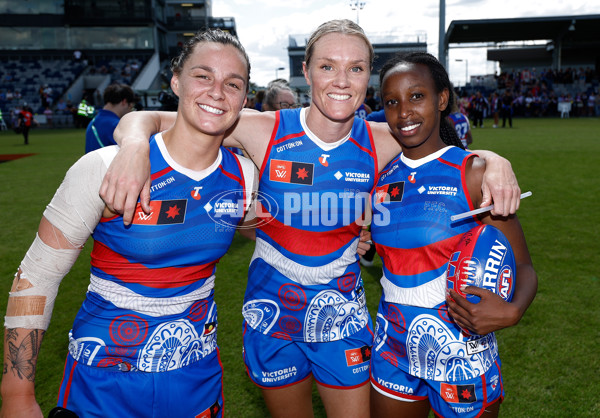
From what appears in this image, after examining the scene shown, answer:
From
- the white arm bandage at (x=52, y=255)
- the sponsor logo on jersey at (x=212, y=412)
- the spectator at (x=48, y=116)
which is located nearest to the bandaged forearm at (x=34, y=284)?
the white arm bandage at (x=52, y=255)

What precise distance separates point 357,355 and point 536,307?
125 inches

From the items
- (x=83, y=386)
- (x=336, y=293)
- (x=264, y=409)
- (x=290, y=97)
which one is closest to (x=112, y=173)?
(x=83, y=386)

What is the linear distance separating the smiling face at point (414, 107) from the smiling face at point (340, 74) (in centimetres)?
19

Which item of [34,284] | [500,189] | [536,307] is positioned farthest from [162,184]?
[536,307]

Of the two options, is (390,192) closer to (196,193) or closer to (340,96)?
(340,96)

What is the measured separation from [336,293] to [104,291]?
44.1 inches

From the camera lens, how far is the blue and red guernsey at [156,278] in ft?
5.87

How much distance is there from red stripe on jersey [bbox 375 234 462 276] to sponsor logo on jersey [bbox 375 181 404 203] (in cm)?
25

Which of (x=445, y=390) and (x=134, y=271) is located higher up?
(x=134, y=271)

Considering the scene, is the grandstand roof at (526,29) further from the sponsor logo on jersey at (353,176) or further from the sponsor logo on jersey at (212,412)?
the sponsor logo on jersey at (212,412)

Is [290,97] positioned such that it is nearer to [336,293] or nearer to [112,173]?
[336,293]

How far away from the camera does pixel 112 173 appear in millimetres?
1653

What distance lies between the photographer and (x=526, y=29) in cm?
4116

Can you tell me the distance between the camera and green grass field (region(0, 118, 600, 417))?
10.9 ft
